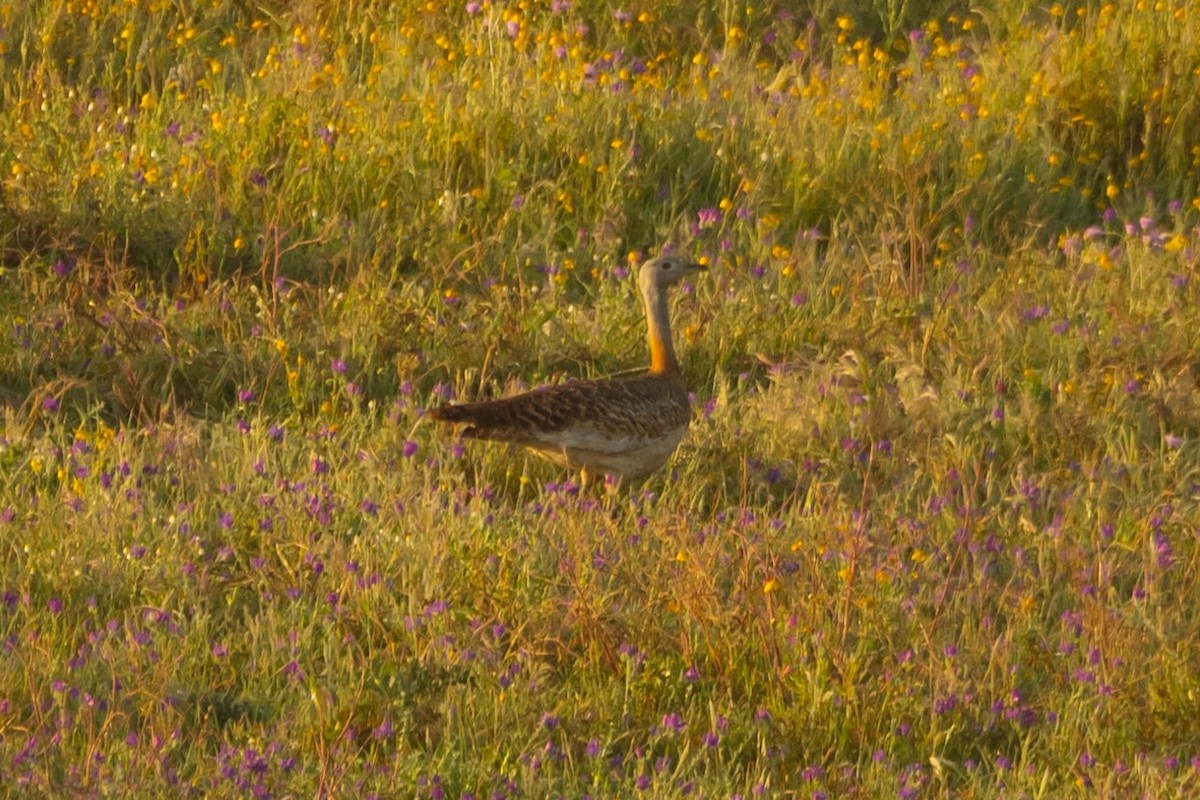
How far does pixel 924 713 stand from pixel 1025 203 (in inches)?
149

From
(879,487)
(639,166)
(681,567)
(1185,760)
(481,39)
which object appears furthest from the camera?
(481,39)

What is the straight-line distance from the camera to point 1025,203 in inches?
315

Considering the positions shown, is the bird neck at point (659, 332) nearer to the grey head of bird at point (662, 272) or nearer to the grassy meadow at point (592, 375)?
the grey head of bird at point (662, 272)

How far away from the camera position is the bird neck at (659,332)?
641cm

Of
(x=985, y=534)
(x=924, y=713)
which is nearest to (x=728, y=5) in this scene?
(x=985, y=534)

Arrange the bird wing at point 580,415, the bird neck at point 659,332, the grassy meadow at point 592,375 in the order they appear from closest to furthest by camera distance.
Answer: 1. the grassy meadow at point 592,375
2. the bird wing at point 580,415
3. the bird neck at point 659,332

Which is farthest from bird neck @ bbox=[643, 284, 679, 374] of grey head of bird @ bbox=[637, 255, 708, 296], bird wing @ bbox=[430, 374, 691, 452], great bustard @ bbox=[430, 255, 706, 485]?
bird wing @ bbox=[430, 374, 691, 452]

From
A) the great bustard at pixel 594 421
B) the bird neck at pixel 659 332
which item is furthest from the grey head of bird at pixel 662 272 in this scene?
the great bustard at pixel 594 421

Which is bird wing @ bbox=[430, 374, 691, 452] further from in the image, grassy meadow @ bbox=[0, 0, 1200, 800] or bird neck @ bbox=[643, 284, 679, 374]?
bird neck @ bbox=[643, 284, 679, 374]

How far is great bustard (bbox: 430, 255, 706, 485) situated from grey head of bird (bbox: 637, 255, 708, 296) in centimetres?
36

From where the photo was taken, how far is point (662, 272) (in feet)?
21.3

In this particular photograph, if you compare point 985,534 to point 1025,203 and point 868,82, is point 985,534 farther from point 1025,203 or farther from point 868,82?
point 868,82

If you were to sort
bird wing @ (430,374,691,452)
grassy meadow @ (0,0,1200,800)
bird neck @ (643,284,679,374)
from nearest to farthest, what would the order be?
grassy meadow @ (0,0,1200,800)
bird wing @ (430,374,691,452)
bird neck @ (643,284,679,374)

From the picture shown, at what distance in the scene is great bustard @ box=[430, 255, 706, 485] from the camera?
5.70 meters
